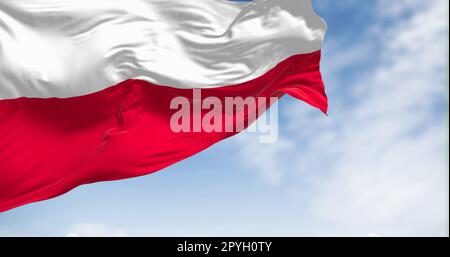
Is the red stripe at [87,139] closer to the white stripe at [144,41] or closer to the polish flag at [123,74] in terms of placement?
the polish flag at [123,74]

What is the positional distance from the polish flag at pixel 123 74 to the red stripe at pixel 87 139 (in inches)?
0.5

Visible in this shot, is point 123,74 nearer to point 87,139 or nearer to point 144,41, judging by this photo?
point 144,41

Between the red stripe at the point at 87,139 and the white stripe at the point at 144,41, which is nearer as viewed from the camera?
the red stripe at the point at 87,139

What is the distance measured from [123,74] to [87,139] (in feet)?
2.85

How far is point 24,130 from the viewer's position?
683 cm

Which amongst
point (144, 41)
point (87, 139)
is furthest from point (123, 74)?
point (87, 139)

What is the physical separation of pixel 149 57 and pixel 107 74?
0.54 metres

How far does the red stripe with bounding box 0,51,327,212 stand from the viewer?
6.77 metres

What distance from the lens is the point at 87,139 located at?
270 inches

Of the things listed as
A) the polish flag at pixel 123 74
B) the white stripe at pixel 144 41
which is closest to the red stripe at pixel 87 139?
the polish flag at pixel 123 74

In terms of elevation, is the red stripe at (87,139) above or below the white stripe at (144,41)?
below

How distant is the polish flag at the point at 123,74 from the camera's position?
22.4ft

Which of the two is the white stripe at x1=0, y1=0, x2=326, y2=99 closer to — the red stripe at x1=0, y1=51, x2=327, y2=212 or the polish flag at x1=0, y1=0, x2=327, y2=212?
the polish flag at x1=0, y1=0, x2=327, y2=212

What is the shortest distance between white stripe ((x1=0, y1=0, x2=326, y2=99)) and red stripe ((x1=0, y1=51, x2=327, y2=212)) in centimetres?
16
